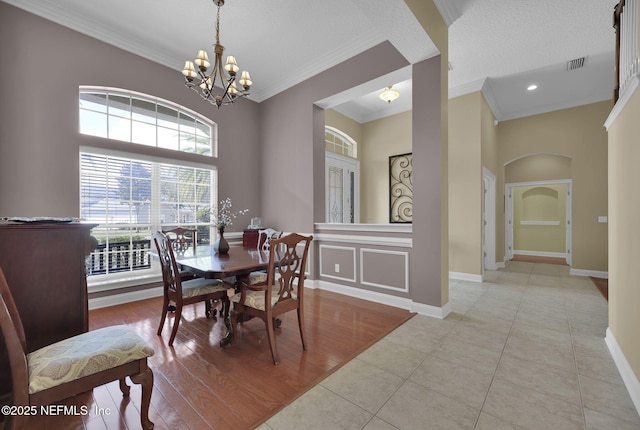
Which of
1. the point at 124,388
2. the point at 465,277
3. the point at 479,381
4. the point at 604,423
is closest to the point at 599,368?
the point at 604,423

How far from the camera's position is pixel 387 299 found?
3.40m

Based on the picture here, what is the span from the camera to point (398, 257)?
3.32 meters

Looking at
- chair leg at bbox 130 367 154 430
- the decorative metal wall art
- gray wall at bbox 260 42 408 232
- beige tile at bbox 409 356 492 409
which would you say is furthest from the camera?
the decorative metal wall art

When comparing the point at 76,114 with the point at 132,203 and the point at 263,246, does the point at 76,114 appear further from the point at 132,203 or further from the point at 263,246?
the point at 263,246

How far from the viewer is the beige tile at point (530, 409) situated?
144cm

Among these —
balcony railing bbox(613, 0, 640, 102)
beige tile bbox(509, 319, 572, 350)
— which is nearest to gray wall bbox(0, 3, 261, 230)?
balcony railing bbox(613, 0, 640, 102)

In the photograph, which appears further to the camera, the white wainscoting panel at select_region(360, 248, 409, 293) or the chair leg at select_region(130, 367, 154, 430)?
the white wainscoting panel at select_region(360, 248, 409, 293)

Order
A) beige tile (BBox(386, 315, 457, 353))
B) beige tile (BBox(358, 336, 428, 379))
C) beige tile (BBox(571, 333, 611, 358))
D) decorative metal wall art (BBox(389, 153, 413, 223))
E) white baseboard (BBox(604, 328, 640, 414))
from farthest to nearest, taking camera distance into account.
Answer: decorative metal wall art (BBox(389, 153, 413, 223)) → beige tile (BBox(386, 315, 457, 353)) → beige tile (BBox(571, 333, 611, 358)) → beige tile (BBox(358, 336, 428, 379)) → white baseboard (BBox(604, 328, 640, 414))

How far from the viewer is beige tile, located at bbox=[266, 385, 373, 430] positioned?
143 centimetres

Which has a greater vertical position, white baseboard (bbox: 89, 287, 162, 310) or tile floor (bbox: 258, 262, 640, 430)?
white baseboard (bbox: 89, 287, 162, 310)

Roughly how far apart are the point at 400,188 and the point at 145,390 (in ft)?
18.0

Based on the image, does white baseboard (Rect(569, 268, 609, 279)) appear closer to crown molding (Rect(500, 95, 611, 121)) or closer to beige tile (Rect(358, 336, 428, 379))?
crown molding (Rect(500, 95, 611, 121))

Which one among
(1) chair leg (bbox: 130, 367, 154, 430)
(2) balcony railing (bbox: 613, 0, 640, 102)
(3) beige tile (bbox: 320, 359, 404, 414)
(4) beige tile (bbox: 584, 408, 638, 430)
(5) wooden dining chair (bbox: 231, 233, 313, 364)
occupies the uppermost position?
(2) balcony railing (bbox: 613, 0, 640, 102)

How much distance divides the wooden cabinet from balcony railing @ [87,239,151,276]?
6.99 feet
